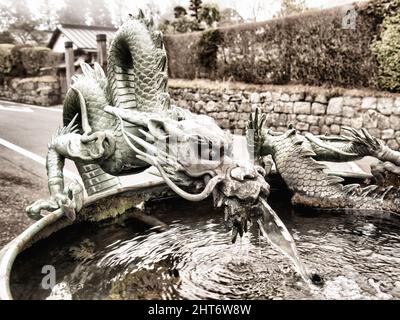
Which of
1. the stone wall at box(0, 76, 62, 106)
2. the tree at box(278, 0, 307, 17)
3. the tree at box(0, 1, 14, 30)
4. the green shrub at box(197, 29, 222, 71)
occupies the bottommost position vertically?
the stone wall at box(0, 76, 62, 106)

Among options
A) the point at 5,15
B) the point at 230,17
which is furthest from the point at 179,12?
the point at 5,15

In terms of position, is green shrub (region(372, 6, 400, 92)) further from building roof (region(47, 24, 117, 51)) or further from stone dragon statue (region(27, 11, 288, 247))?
building roof (region(47, 24, 117, 51))

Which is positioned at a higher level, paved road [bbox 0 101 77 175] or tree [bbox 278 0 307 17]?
tree [bbox 278 0 307 17]

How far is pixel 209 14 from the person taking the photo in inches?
587

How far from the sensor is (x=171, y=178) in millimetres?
2445

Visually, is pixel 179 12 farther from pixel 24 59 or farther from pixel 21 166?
pixel 21 166

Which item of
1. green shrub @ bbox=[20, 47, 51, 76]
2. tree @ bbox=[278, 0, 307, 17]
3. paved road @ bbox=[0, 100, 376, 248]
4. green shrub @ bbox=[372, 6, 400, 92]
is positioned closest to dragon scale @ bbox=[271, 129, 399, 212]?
paved road @ bbox=[0, 100, 376, 248]

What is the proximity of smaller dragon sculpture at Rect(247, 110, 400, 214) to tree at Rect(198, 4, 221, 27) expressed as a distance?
1189cm

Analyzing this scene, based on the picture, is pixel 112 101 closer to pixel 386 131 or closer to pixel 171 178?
pixel 171 178

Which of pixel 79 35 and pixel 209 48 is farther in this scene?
pixel 79 35

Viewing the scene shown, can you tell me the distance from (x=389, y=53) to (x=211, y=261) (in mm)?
7237

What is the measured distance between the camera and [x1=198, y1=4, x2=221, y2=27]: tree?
583 inches
